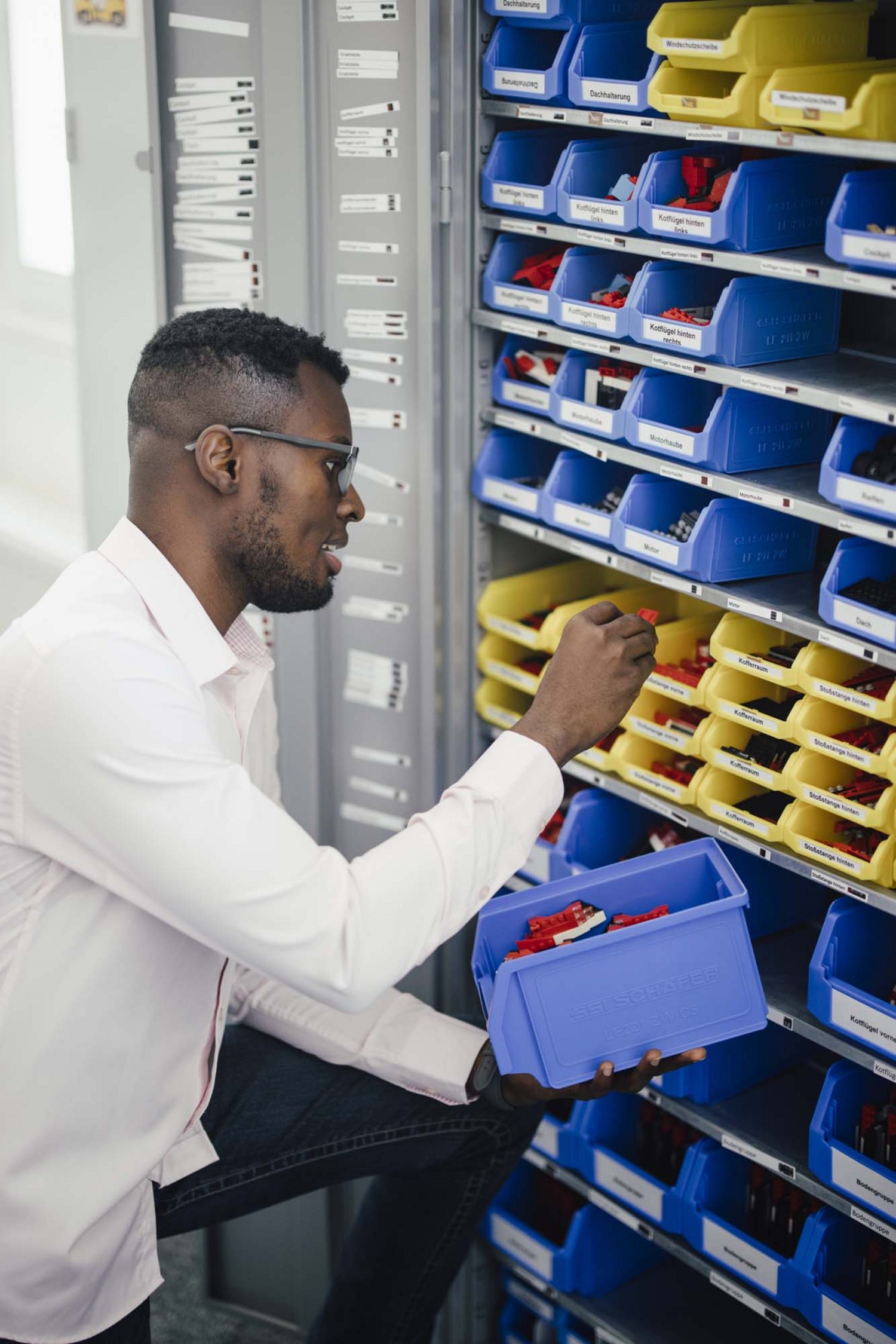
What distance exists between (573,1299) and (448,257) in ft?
5.99

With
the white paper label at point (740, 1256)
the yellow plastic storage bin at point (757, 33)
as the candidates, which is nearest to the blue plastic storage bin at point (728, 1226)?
the white paper label at point (740, 1256)

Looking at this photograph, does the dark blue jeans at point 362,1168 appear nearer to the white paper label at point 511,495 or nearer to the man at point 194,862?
the man at point 194,862

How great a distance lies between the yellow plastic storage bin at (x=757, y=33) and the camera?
6.36 ft

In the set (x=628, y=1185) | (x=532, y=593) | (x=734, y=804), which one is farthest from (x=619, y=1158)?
(x=532, y=593)

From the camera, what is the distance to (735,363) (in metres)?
2.11

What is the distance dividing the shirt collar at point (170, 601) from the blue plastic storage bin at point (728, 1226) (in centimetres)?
119

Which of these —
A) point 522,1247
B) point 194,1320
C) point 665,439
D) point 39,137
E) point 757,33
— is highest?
point 757,33

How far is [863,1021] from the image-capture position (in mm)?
2111

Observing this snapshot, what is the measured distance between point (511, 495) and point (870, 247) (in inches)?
33.2

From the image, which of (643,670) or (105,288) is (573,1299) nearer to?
(643,670)

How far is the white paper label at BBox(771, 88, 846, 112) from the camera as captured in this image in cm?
181

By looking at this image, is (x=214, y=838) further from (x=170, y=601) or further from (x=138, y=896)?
(x=170, y=601)

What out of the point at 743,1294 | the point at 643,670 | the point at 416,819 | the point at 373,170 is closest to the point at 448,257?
the point at 373,170

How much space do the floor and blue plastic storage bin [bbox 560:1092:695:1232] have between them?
0.76 meters
